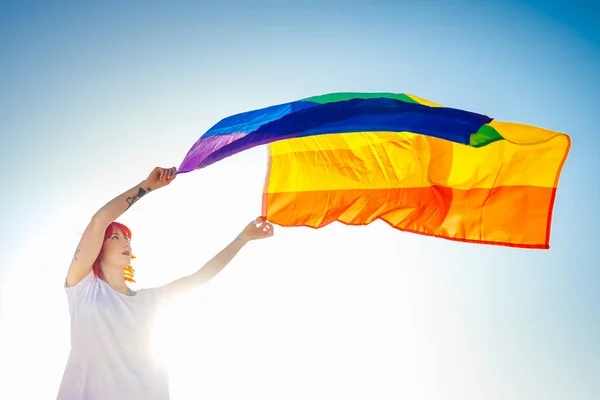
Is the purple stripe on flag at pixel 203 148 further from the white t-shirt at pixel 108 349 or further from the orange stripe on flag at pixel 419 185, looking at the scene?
the white t-shirt at pixel 108 349

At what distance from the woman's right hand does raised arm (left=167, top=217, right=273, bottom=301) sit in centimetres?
70

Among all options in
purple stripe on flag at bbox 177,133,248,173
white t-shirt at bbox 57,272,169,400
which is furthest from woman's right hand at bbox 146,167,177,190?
white t-shirt at bbox 57,272,169,400

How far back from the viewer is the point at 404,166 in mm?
6754

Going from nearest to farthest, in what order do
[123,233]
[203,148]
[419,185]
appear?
[123,233], [203,148], [419,185]

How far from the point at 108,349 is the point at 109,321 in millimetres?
176

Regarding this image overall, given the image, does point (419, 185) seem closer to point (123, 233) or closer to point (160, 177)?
point (160, 177)

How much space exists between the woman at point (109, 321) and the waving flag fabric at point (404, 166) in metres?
1.60

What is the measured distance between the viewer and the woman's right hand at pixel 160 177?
4641 mm

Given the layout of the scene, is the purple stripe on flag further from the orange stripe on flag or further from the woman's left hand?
the orange stripe on flag

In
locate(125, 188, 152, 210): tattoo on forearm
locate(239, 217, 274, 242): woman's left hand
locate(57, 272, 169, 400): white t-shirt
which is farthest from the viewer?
locate(239, 217, 274, 242): woman's left hand

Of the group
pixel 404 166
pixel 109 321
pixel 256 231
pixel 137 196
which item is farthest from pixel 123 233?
pixel 404 166

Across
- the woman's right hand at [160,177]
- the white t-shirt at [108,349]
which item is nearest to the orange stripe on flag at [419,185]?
the woman's right hand at [160,177]

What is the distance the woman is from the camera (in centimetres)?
405

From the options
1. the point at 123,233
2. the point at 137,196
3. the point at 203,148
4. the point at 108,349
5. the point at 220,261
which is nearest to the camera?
the point at 108,349
